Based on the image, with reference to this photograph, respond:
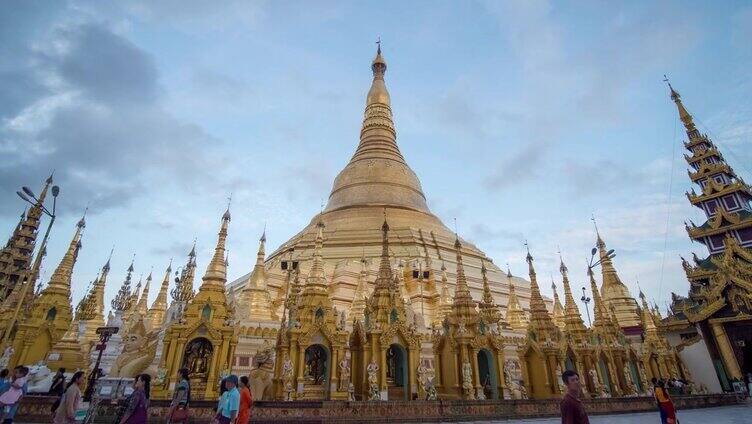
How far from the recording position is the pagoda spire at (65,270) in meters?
24.9

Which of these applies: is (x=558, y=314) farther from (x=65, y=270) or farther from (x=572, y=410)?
(x=65, y=270)

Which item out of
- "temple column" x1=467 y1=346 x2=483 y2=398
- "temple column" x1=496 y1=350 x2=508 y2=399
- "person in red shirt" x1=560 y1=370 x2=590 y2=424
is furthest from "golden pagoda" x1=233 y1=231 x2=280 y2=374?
"person in red shirt" x1=560 y1=370 x2=590 y2=424

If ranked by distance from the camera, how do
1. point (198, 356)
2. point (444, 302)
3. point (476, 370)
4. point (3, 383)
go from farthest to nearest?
point (444, 302)
point (198, 356)
point (476, 370)
point (3, 383)

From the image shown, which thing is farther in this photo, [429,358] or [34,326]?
[34,326]

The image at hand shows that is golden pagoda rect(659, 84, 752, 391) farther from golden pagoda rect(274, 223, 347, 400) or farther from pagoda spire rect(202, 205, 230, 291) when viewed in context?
pagoda spire rect(202, 205, 230, 291)

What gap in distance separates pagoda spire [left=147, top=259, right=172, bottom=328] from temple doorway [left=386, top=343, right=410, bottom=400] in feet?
59.0

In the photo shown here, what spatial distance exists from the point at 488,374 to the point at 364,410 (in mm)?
7908

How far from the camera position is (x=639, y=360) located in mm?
22250

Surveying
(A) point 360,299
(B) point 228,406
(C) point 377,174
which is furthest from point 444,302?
(B) point 228,406

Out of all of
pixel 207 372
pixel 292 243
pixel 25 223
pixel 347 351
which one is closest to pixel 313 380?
pixel 347 351

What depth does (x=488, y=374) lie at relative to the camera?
1677cm

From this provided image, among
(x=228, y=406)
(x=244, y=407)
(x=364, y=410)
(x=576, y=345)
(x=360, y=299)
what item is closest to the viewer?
(x=228, y=406)

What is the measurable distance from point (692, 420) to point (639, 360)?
36.6ft

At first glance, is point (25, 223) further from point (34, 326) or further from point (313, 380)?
point (313, 380)
